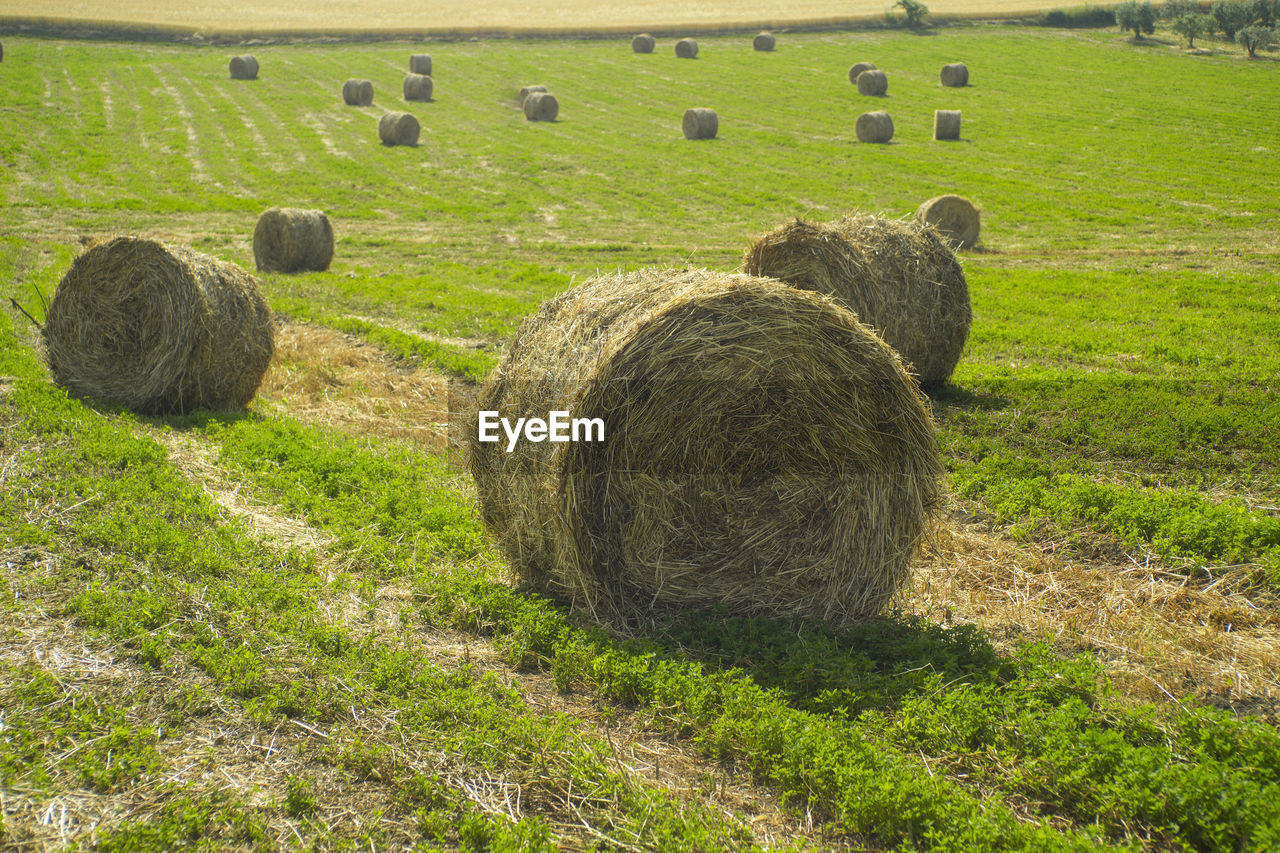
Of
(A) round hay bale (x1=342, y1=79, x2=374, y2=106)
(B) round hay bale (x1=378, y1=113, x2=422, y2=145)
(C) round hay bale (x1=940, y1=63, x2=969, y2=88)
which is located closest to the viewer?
(B) round hay bale (x1=378, y1=113, x2=422, y2=145)

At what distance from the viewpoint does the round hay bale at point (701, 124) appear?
1375 inches

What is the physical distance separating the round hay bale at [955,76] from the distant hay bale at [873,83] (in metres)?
3.78

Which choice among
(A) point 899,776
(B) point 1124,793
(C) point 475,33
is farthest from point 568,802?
(C) point 475,33

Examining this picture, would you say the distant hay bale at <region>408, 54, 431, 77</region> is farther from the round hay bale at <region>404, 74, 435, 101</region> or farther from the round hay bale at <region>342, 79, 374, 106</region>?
the round hay bale at <region>342, 79, 374, 106</region>

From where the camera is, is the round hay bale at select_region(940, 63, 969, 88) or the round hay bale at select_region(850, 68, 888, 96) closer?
the round hay bale at select_region(850, 68, 888, 96)

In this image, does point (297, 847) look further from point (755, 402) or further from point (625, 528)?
point (755, 402)

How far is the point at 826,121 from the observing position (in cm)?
3819

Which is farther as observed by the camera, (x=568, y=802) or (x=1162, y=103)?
(x=1162, y=103)

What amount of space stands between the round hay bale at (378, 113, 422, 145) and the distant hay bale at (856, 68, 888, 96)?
2101 cm

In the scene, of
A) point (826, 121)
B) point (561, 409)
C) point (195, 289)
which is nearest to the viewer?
point (561, 409)

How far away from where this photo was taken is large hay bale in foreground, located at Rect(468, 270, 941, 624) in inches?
228

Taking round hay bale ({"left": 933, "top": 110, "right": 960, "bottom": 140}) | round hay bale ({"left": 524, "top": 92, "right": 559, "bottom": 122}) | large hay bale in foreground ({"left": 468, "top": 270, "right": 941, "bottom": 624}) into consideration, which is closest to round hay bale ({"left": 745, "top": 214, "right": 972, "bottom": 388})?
large hay bale in foreground ({"left": 468, "top": 270, "right": 941, "bottom": 624})

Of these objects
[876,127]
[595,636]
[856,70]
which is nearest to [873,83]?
[856,70]

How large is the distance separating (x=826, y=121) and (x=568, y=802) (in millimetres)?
37667
